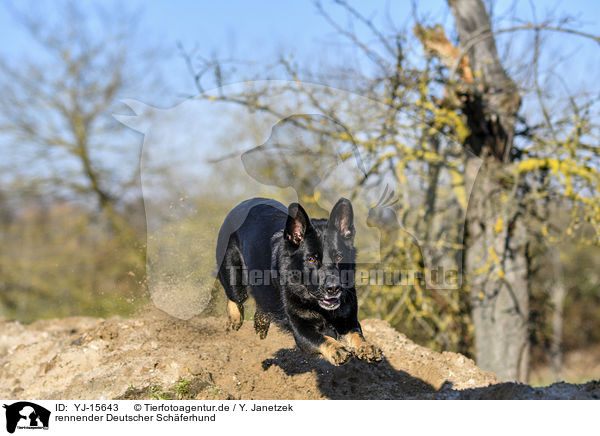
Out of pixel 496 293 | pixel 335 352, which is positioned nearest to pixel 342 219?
pixel 335 352

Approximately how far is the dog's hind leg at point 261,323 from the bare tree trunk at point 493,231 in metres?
4.98

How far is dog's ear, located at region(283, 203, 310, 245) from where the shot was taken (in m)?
3.02

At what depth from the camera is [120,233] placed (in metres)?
13.7

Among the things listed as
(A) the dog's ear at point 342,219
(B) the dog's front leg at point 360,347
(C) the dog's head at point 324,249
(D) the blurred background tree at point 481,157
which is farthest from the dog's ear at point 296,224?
(D) the blurred background tree at point 481,157

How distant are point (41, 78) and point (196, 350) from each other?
12.0 meters

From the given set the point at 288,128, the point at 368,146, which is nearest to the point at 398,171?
the point at 368,146

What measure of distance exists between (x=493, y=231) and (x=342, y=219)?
219 inches

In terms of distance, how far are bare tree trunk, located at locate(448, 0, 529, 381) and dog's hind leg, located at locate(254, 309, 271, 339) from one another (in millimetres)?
4978

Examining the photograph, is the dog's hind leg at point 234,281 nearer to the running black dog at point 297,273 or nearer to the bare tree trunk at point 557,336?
the running black dog at point 297,273

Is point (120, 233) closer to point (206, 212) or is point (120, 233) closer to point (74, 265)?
point (74, 265)

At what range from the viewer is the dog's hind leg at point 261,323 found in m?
3.78

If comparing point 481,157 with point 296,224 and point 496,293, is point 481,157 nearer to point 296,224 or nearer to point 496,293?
point 496,293

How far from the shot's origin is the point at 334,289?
299 cm

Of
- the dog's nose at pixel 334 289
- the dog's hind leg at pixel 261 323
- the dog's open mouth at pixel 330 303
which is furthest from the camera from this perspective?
the dog's hind leg at pixel 261 323
